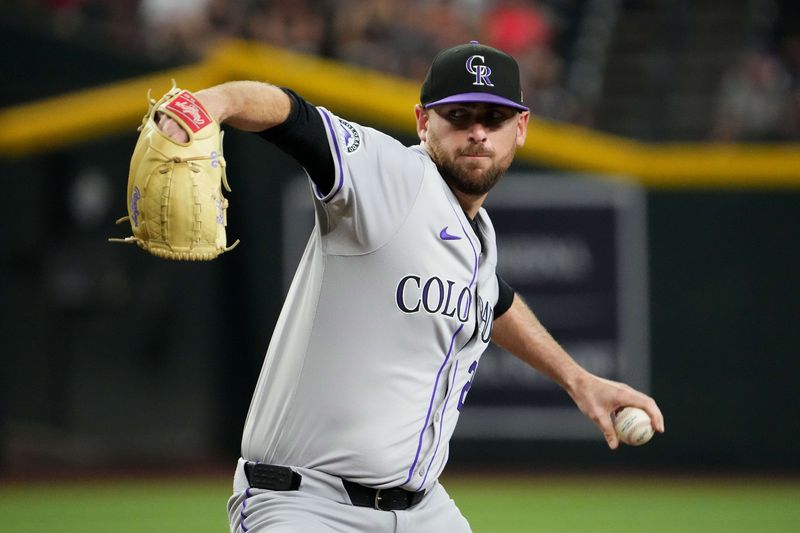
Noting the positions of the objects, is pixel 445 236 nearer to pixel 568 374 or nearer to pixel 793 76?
pixel 568 374

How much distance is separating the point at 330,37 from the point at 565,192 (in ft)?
8.20

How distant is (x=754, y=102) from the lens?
1075 cm

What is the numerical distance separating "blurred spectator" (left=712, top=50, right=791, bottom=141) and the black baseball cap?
710 cm

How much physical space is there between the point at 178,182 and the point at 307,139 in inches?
15.3

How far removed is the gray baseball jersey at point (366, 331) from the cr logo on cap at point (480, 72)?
0.26m

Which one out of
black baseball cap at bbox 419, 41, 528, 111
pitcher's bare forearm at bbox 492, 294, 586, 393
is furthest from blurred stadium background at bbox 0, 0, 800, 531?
black baseball cap at bbox 419, 41, 528, 111

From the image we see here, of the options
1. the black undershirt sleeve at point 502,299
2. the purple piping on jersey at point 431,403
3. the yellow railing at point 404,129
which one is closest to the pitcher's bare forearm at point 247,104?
the purple piping on jersey at point 431,403

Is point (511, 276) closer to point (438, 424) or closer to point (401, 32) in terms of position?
point (401, 32)

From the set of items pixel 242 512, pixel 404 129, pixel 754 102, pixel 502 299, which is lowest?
pixel 242 512

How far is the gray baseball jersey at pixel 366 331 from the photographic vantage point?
306 centimetres

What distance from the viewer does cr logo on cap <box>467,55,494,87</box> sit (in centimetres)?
322

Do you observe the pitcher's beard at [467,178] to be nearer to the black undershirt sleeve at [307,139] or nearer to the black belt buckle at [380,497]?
the black undershirt sleeve at [307,139]

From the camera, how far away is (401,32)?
11.0 metres

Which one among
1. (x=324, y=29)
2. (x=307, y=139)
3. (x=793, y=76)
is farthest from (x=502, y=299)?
(x=793, y=76)
